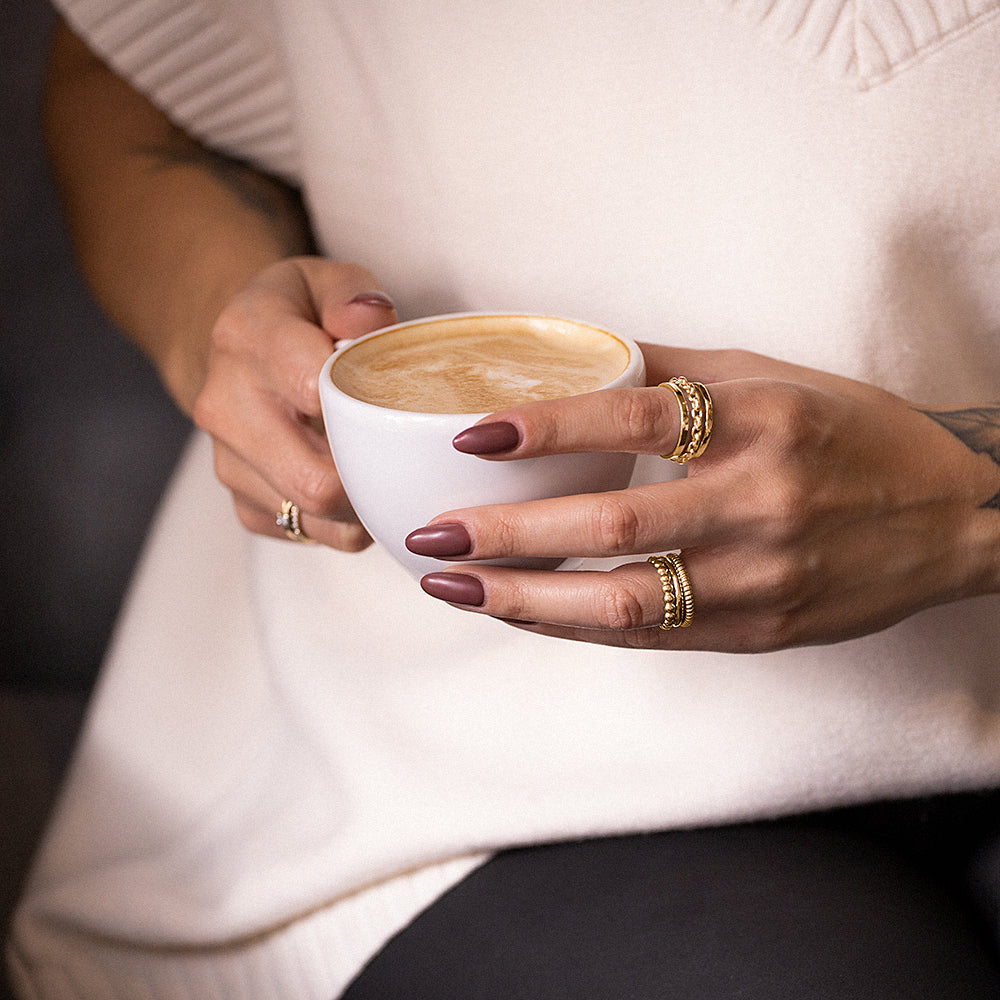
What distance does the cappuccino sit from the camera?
1.41 ft

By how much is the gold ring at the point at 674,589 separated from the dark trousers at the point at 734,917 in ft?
0.84

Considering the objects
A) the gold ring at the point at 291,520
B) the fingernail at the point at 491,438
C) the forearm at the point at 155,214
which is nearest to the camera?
the fingernail at the point at 491,438

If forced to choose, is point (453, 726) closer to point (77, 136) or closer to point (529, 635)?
point (529, 635)

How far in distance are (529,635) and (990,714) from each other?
300mm

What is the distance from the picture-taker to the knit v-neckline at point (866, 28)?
1.73 feet

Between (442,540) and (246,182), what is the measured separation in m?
0.59

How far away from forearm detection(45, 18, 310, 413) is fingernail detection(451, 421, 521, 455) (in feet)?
1.37

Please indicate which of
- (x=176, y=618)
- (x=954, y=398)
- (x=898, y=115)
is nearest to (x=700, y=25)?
(x=898, y=115)

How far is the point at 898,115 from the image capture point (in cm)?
55

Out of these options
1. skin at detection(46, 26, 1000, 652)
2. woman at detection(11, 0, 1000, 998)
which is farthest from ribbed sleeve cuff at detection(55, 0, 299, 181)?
skin at detection(46, 26, 1000, 652)

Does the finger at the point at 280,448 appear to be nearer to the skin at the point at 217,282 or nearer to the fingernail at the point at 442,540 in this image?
the skin at the point at 217,282

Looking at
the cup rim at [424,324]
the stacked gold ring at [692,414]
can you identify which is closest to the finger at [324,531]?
the cup rim at [424,324]

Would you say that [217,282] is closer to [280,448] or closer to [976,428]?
[280,448]

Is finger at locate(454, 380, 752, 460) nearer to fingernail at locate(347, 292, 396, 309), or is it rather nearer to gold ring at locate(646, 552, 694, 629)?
gold ring at locate(646, 552, 694, 629)
